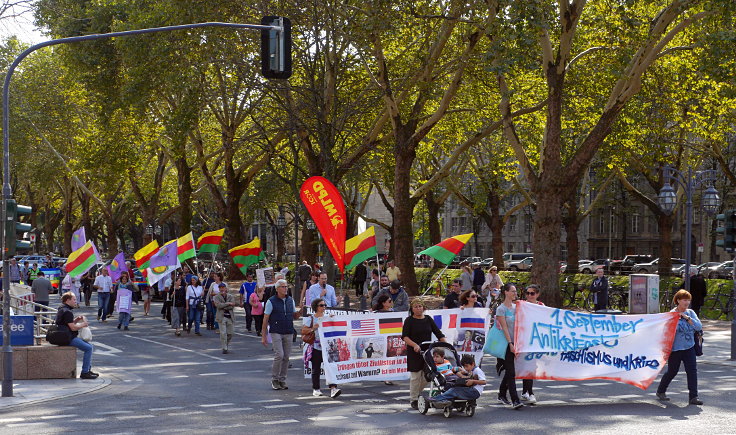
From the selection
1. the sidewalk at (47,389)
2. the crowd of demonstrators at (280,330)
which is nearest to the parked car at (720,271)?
the crowd of demonstrators at (280,330)

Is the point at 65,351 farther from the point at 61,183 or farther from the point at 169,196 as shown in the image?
the point at 61,183

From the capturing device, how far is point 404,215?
3225 cm

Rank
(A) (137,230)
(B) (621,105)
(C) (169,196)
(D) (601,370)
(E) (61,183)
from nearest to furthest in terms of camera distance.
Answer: (D) (601,370), (B) (621,105), (C) (169,196), (E) (61,183), (A) (137,230)

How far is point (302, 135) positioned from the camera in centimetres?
3225

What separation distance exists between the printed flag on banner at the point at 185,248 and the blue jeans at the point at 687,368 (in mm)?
17324

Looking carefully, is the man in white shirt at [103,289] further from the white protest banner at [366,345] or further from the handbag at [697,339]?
the handbag at [697,339]

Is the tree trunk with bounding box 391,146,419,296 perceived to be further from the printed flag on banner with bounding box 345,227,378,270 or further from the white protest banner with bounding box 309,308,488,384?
the white protest banner with bounding box 309,308,488,384

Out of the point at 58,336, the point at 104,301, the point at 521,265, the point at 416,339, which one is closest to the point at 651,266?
the point at 521,265

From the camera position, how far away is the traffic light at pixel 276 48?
13781 millimetres

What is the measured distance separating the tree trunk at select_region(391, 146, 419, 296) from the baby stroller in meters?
19.3

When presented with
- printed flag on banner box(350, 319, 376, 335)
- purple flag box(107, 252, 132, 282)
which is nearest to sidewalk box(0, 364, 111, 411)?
printed flag on banner box(350, 319, 376, 335)

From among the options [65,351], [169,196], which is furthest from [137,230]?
[65,351]

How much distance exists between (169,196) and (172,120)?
35.4 metres

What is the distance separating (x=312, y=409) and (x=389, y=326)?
2.46 metres
